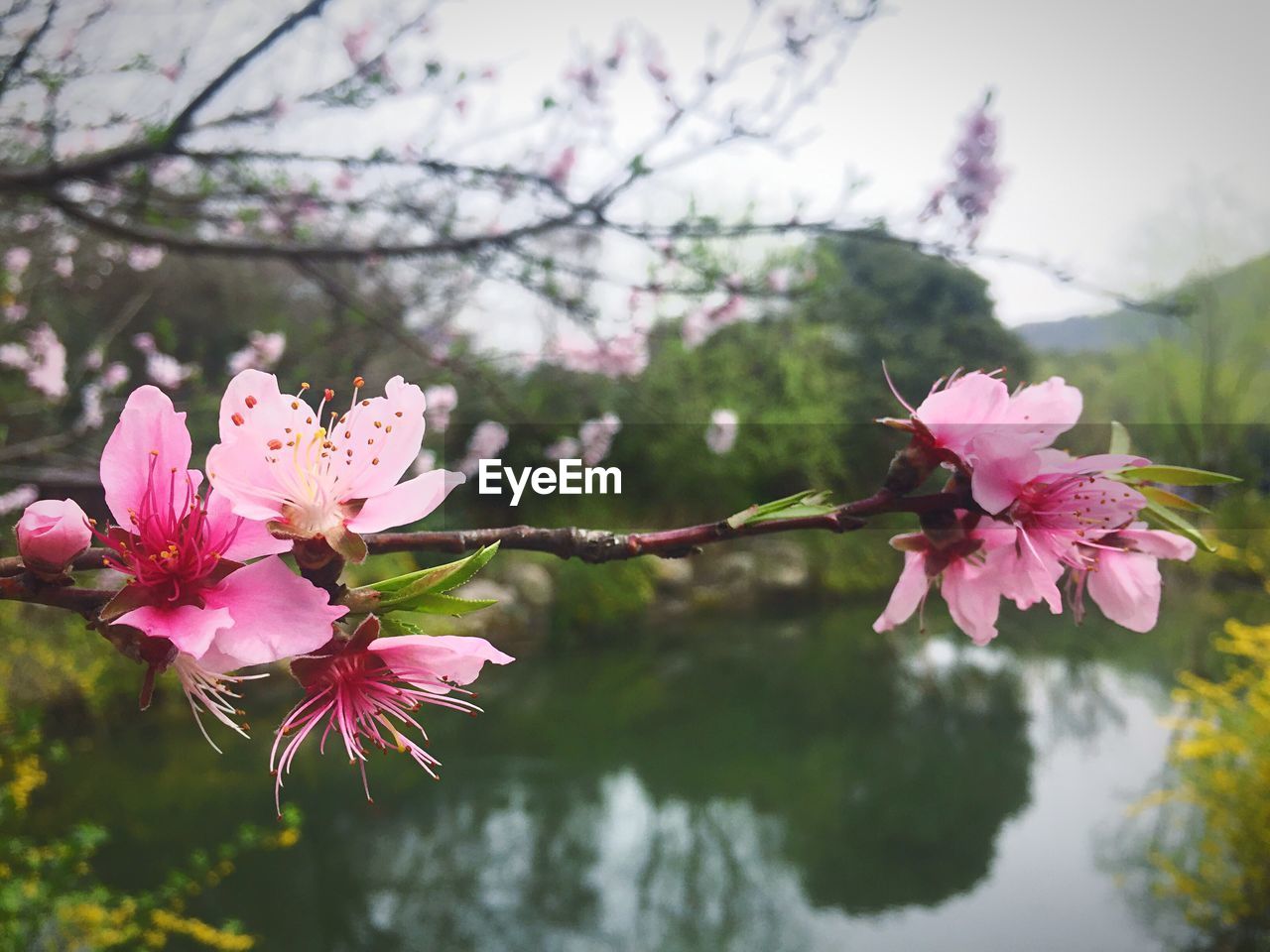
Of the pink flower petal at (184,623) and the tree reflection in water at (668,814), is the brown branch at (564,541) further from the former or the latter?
the tree reflection in water at (668,814)

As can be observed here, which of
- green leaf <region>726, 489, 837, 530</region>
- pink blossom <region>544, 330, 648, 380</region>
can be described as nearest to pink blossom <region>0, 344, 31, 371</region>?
pink blossom <region>544, 330, 648, 380</region>

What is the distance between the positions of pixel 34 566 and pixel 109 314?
12.9 ft

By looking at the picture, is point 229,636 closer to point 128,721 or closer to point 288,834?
point 288,834

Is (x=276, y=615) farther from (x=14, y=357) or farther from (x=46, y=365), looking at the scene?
(x=14, y=357)

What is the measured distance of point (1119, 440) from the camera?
265mm

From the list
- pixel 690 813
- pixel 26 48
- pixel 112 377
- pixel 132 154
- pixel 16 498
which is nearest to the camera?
pixel 26 48

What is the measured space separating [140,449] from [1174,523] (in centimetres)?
29

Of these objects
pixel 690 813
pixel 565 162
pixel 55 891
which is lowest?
pixel 690 813

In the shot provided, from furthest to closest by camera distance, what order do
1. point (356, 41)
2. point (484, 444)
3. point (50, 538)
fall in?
point (484, 444), point (356, 41), point (50, 538)

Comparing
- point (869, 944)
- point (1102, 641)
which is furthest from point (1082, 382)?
point (1102, 641)

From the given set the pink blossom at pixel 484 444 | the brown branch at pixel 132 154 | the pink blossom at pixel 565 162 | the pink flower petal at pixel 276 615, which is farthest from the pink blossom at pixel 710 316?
the pink flower petal at pixel 276 615

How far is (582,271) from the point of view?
3.32ft

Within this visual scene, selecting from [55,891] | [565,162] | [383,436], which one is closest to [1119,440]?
[383,436]

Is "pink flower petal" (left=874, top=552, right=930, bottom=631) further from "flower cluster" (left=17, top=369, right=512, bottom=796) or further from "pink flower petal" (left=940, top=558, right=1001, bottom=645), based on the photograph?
"flower cluster" (left=17, top=369, right=512, bottom=796)
